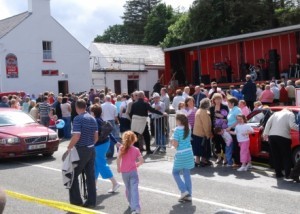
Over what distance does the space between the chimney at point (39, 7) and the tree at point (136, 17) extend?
47.3 metres

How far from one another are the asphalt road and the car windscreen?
69.8 inches

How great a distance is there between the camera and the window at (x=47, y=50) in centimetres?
3956

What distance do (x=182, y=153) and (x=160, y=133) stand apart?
608 centimetres

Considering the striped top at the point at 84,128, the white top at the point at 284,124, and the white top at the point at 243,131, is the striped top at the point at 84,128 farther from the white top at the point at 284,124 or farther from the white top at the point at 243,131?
the white top at the point at 243,131

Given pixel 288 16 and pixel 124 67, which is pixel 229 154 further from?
pixel 124 67

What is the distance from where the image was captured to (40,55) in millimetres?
38844

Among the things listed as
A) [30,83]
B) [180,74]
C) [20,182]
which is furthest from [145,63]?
[20,182]

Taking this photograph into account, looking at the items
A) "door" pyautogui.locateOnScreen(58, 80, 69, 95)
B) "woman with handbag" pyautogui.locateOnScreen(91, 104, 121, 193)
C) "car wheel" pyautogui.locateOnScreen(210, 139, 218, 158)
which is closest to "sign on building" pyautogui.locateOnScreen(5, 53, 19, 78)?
"door" pyautogui.locateOnScreen(58, 80, 69, 95)

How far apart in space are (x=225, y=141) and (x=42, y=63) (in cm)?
3003

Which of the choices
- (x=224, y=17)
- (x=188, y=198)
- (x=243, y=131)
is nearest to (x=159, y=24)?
(x=224, y=17)

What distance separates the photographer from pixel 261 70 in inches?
981

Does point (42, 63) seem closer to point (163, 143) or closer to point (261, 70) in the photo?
point (261, 70)

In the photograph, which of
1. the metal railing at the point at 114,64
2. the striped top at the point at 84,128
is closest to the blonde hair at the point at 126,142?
the striped top at the point at 84,128

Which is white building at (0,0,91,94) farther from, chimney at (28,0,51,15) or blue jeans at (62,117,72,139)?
blue jeans at (62,117,72,139)
